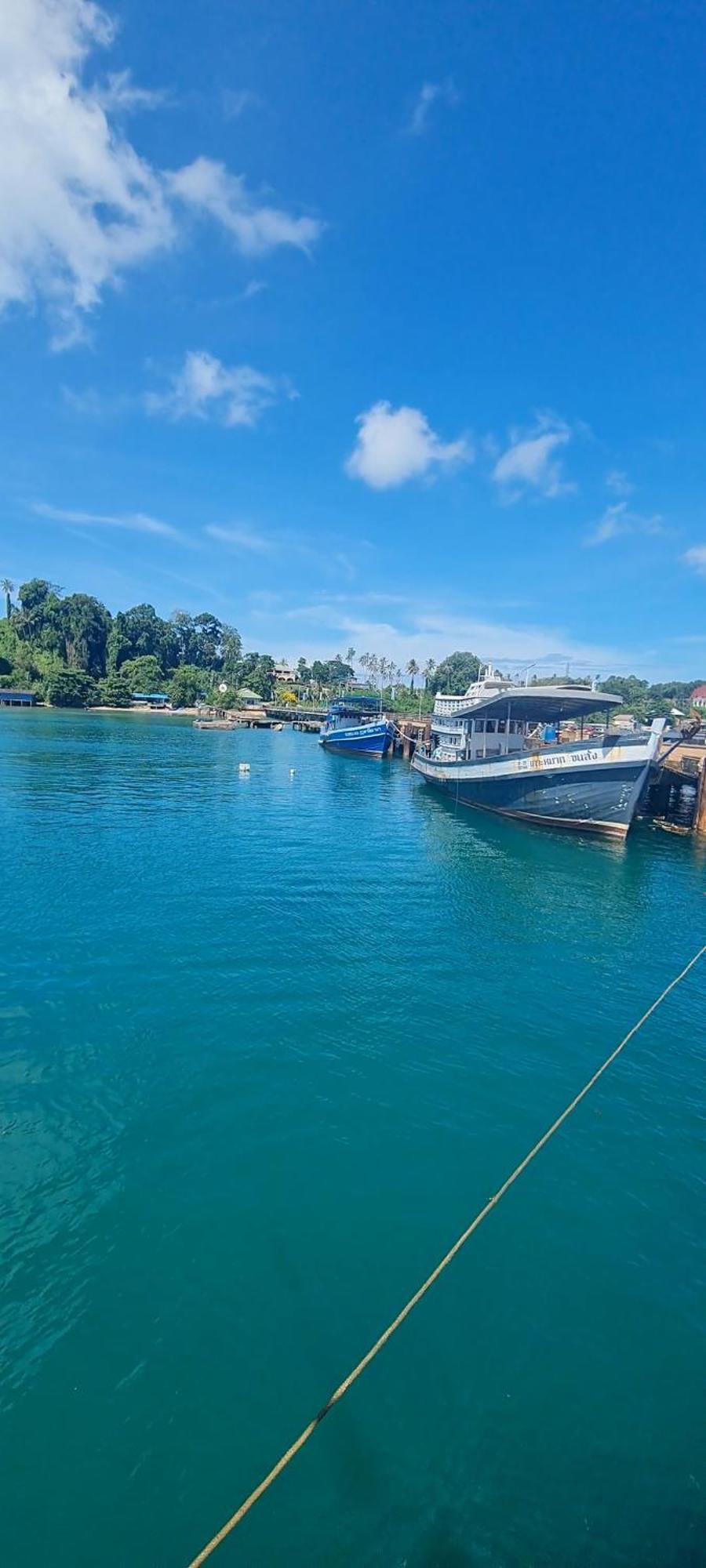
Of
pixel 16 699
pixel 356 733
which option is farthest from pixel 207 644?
pixel 356 733

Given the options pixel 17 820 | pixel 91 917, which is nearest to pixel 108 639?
pixel 17 820

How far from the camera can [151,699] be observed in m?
125

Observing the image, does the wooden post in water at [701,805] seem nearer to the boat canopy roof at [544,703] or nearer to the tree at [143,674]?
the boat canopy roof at [544,703]

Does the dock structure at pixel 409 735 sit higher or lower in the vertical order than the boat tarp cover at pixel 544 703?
lower

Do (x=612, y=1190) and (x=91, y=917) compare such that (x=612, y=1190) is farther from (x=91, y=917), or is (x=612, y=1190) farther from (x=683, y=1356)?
(x=91, y=917)

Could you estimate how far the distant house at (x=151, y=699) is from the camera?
406 feet

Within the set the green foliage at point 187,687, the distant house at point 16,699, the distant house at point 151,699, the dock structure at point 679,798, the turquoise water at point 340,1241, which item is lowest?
the turquoise water at point 340,1241

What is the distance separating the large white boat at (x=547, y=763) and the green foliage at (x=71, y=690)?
90.2 metres

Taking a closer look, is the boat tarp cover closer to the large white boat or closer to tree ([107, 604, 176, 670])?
the large white boat

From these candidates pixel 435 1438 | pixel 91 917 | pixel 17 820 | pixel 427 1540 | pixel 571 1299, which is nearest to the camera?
pixel 427 1540

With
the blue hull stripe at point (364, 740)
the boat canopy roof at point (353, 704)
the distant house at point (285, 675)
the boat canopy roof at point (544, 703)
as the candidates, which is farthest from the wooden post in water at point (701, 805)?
the distant house at point (285, 675)

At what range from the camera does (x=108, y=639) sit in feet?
433

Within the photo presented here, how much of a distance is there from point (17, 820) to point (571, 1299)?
80.1ft

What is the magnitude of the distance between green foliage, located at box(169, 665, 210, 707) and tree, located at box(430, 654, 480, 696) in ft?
193
